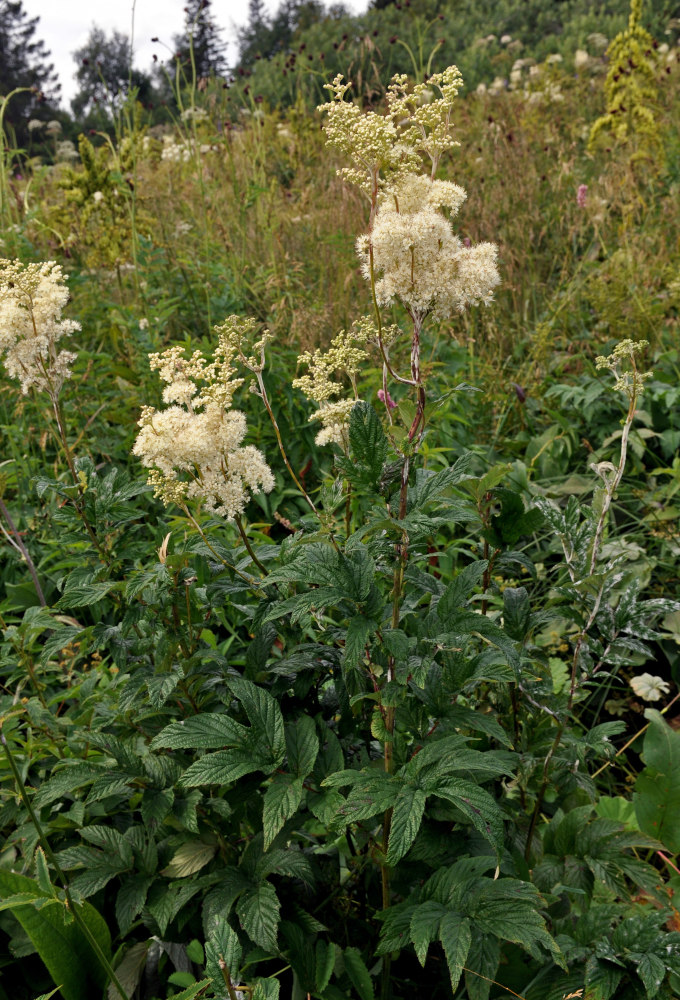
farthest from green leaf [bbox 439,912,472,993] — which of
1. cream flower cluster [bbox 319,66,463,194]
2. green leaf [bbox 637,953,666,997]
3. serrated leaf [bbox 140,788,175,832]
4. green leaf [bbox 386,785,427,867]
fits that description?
cream flower cluster [bbox 319,66,463,194]

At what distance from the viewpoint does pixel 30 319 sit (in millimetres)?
1548

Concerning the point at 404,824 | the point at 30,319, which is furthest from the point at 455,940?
the point at 30,319

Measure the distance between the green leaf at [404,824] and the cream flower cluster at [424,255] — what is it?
73 centimetres

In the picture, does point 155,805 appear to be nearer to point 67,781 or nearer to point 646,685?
point 67,781

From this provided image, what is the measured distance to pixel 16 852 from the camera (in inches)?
64.0

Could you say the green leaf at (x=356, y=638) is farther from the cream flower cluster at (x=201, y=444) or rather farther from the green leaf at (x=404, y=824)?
the cream flower cluster at (x=201, y=444)

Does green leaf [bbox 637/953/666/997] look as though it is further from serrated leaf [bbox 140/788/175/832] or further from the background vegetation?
serrated leaf [bbox 140/788/175/832]

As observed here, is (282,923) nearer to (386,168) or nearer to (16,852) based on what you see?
(16,852)

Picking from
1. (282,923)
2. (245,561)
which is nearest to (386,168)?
(245,561)

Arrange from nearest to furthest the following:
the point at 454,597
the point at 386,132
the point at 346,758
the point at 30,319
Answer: the point at 386,132 → the point at 454,597 → the point at 346,758 → the point at 30,319

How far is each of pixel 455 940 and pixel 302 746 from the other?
14.3 inches

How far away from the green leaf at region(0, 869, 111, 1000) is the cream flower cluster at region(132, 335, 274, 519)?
0.74 m

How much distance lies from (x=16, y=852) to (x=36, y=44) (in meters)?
42.3

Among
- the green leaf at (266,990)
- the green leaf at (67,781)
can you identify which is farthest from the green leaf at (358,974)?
the green leaf at (67,781)
